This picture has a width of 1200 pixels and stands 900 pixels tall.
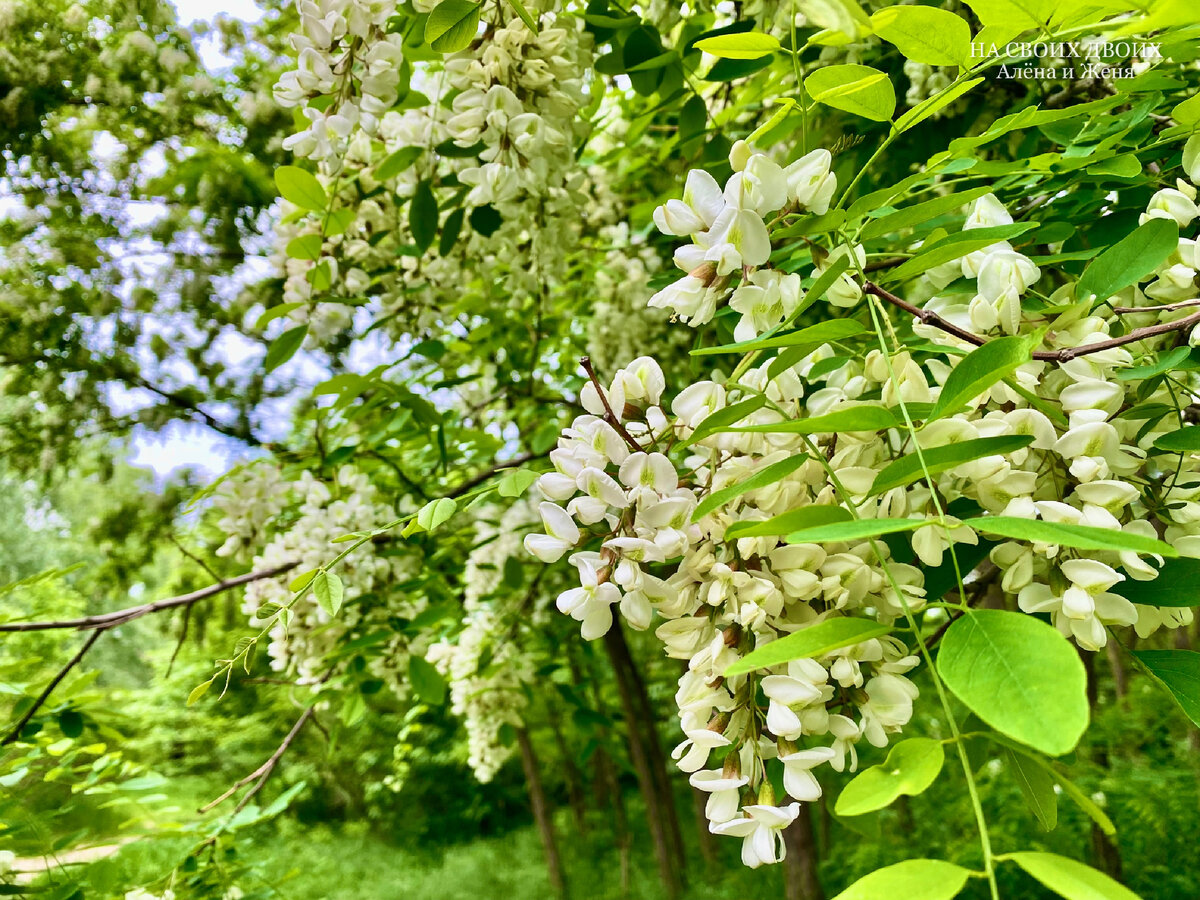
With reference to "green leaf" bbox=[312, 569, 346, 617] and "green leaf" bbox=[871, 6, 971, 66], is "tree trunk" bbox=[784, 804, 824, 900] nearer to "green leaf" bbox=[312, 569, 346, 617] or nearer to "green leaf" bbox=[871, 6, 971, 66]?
"green leaf" bbox=[312, 569, 346, 617]

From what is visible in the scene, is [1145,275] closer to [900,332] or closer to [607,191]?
[900,332]

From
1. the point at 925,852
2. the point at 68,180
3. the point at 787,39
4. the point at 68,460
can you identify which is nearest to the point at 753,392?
the point at 787,39

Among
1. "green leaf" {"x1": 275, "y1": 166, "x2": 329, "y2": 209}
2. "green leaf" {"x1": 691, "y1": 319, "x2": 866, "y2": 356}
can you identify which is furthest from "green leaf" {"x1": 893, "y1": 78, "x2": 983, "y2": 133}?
"green leaf" {"x1": 275, "y1": 166, "x2": 329, "y2": 209}

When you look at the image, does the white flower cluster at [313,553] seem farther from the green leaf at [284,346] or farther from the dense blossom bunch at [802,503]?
the dense blossom bunch at [802,503]

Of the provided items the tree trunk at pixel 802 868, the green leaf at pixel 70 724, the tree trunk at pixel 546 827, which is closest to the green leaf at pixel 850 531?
the green leaf at pixel 70 724

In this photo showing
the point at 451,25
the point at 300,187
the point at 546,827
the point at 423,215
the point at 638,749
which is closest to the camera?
the point at 451,25

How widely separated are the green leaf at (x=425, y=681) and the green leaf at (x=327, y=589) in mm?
679

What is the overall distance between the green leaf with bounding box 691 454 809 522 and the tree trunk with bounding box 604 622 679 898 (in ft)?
6.70

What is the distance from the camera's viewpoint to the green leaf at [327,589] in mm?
563

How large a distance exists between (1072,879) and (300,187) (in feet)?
3.40

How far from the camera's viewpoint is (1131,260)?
1.62ft

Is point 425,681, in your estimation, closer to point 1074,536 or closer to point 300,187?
point 300,187

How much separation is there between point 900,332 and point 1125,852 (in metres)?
4.01

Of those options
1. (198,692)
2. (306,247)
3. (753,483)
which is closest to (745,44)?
(753,483)
